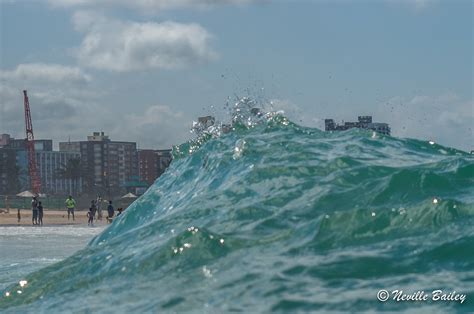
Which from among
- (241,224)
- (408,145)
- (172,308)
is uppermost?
(408,145)

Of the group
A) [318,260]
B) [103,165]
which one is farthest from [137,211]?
[103,165]

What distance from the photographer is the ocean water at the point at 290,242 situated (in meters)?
5.70

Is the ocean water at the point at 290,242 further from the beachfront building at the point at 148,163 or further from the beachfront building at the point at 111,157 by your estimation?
the beachfront building at the point at 111,157

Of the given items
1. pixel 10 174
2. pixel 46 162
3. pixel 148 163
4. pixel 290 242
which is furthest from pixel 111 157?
pixel 290 242

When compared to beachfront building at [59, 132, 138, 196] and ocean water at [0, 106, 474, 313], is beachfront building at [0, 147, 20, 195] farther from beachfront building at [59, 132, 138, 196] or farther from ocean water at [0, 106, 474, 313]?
ocean water at [0, 106, 474, 313]

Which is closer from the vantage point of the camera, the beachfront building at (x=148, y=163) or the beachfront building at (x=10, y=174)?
the beachfront building at (x=10, y=174)

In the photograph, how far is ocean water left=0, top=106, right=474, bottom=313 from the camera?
5695mm

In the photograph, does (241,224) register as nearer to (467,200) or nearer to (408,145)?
(467,200)

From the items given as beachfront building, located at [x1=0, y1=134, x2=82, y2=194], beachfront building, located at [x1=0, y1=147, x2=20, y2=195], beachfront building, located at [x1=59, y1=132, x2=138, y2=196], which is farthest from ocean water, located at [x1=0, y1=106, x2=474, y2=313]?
beachfront building, located at [x1=59, y1=132, x2=138, y2=196]

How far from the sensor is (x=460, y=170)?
862 cm

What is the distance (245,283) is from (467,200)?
2.52 m

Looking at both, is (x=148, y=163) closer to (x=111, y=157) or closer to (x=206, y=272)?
(x=111, y=157)

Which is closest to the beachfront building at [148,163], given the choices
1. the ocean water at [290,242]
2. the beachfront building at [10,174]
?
the beachfront building at [10,174]

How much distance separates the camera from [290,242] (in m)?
6.59
